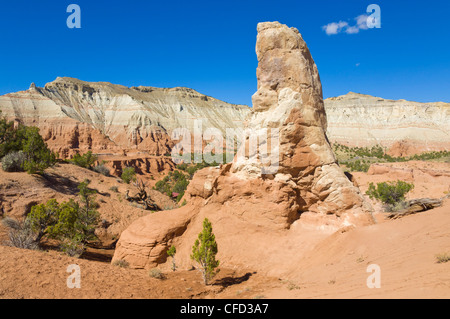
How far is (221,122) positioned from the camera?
375ft

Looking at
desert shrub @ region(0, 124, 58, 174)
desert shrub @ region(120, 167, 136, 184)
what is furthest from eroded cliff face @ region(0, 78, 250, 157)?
desert shrub @ region(0, 124, 58, 174)

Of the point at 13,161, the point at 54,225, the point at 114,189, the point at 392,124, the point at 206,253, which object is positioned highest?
the point at 392,124

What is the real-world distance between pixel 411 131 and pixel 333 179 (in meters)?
91.0

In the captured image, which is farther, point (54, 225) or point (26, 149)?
point (26, 149)

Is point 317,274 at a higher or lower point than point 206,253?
lower

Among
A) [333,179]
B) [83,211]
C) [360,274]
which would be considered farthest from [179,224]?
[83,211]

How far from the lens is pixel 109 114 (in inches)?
3423

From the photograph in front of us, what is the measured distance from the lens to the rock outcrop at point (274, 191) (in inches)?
436

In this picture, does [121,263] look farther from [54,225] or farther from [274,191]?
[274,191]

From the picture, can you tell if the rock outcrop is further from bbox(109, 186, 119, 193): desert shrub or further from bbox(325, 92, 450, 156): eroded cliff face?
bbox(325, 92, 450, 156): eroded cliff face

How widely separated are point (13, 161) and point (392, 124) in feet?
334

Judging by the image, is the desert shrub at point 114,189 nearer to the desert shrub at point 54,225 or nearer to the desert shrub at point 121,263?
the desert shrub at point 54,225

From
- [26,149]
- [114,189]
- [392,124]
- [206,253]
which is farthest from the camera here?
[392,124]

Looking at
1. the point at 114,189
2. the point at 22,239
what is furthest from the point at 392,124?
the point at 22,239
